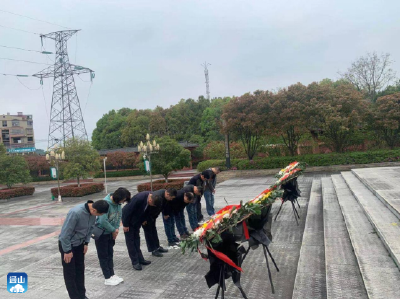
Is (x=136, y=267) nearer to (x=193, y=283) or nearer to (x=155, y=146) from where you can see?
(x=193, y=283)

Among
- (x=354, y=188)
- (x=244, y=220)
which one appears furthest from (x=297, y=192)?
(x=244, y=220)

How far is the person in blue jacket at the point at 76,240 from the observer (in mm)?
3779

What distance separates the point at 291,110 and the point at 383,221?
1435 centimetres

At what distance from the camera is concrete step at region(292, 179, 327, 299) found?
12.3ft

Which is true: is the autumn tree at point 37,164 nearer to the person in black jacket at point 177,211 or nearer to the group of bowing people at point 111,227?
the person in black jacket at point 177,211

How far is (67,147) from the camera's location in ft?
68.6

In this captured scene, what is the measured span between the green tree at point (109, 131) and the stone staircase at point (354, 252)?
39465 mm

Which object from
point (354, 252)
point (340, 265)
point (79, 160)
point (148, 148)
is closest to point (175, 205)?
point (340, 265)

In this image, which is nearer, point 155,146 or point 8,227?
Answer: point 8,227

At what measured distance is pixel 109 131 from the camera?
4550 cm

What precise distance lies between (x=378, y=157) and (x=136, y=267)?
17.9 m

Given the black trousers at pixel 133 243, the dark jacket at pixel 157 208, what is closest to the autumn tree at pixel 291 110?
the dark jacket at pixel 157 208

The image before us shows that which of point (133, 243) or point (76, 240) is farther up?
point (76, 240)

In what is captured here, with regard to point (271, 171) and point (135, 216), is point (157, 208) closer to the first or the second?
point (135, 216)
